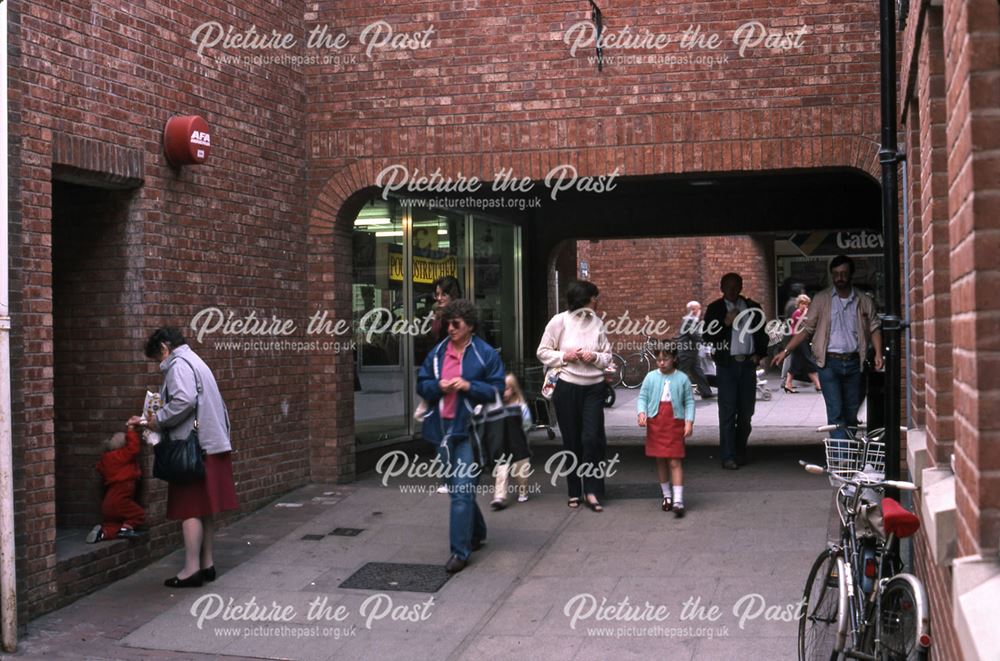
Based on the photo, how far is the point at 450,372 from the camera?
26.3 ft

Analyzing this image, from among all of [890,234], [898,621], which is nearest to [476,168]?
[890,234]

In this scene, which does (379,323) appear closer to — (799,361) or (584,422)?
(584,422)

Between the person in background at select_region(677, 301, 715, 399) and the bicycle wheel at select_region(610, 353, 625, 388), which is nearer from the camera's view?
the person in background at select_region(677, 301, 715, 399)

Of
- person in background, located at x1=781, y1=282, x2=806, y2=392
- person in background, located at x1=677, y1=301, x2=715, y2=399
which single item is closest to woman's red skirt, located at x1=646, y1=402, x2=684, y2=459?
person in background, located at x1=781, y1=282, x2=806, y2=392

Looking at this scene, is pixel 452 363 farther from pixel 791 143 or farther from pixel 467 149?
pixel 791 143

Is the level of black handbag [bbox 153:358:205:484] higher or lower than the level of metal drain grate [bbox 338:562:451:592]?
higher

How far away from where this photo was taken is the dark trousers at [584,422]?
30.1ft

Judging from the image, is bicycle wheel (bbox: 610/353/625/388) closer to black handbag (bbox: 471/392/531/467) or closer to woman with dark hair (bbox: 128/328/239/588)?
black handbag (bbox: 471/392/531/467)

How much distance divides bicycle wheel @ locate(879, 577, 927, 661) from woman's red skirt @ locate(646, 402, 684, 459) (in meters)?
4.35

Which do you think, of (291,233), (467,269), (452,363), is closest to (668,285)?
(467,269)

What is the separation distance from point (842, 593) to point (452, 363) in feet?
12.4

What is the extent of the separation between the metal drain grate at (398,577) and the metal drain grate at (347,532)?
29.8 inches

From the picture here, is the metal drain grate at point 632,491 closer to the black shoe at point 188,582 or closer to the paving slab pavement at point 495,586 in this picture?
the paving slab pavement at point 495,586

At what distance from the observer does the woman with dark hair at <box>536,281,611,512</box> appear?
30.0 ft
